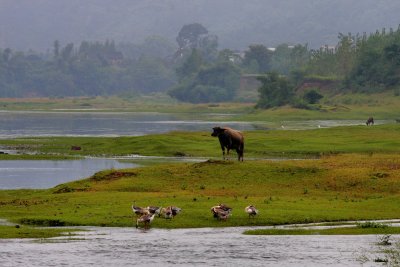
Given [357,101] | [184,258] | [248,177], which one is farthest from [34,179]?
[357,101]

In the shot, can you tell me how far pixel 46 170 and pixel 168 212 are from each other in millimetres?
32116

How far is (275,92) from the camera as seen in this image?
18088 cm

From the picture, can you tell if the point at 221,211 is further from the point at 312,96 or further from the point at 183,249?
the point at 312,96

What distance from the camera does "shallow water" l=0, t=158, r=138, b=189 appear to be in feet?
220

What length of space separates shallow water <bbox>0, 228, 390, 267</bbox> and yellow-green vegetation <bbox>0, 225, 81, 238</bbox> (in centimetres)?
81

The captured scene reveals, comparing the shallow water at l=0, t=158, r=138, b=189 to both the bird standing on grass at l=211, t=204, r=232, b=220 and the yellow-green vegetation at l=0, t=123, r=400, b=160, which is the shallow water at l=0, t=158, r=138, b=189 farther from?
the bird standing on grass at l=211, t=204, r=232, b=220

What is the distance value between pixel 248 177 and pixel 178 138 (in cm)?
3800

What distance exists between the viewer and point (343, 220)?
1828 inches

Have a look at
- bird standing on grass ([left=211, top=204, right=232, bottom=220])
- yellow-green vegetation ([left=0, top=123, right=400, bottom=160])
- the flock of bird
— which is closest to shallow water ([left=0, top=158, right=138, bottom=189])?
yellow-green vegetation ([left=0, top=123, right=400, bottom=160])

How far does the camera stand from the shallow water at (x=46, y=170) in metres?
66.9

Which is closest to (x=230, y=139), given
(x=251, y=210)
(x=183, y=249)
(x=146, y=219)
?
(x=251, y=210)

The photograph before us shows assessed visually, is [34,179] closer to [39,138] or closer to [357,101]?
[39,138]

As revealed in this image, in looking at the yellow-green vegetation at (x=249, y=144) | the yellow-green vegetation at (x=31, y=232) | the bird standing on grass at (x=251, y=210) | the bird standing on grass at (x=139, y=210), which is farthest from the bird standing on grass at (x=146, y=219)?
the yellow-green vegetation at (x=249, y=144)

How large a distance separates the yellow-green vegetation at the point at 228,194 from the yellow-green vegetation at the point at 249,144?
63.4ft
